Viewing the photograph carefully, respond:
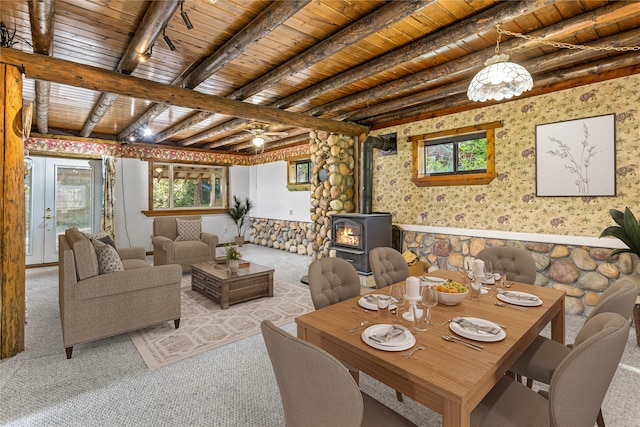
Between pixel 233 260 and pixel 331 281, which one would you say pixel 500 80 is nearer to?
pixel 331 281

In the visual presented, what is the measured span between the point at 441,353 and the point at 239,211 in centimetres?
772

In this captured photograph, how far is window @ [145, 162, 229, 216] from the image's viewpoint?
748 centimetres

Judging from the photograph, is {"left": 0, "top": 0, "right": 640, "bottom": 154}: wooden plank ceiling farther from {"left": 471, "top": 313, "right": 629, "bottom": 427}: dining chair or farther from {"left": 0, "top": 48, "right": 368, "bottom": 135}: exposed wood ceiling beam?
{"left": 471, "top": 313, "right": 629, "bottom": 427}: dining chair

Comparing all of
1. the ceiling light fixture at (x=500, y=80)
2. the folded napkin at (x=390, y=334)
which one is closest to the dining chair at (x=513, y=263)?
the ceiling light fixture at (x=500, y=80)

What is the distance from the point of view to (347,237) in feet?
16.0

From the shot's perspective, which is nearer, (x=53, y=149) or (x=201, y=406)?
(x=201, y=406)

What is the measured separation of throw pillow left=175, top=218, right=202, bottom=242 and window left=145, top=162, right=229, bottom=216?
6.14 ft

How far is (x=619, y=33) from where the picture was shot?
8.92 feet

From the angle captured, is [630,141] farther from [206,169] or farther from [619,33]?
[206,169]

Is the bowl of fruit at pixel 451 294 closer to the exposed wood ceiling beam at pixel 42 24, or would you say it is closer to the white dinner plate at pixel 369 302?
the white dinner plate at pixel 369 302

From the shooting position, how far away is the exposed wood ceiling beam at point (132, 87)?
269cm

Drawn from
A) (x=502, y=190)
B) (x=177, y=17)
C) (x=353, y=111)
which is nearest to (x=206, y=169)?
(x=353, y=111)

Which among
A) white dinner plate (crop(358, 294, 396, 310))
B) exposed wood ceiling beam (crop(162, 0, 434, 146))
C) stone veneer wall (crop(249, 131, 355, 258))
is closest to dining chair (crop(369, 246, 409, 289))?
white dinner plate (crop(358, 294, 396, 310))

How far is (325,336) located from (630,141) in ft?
12.3
